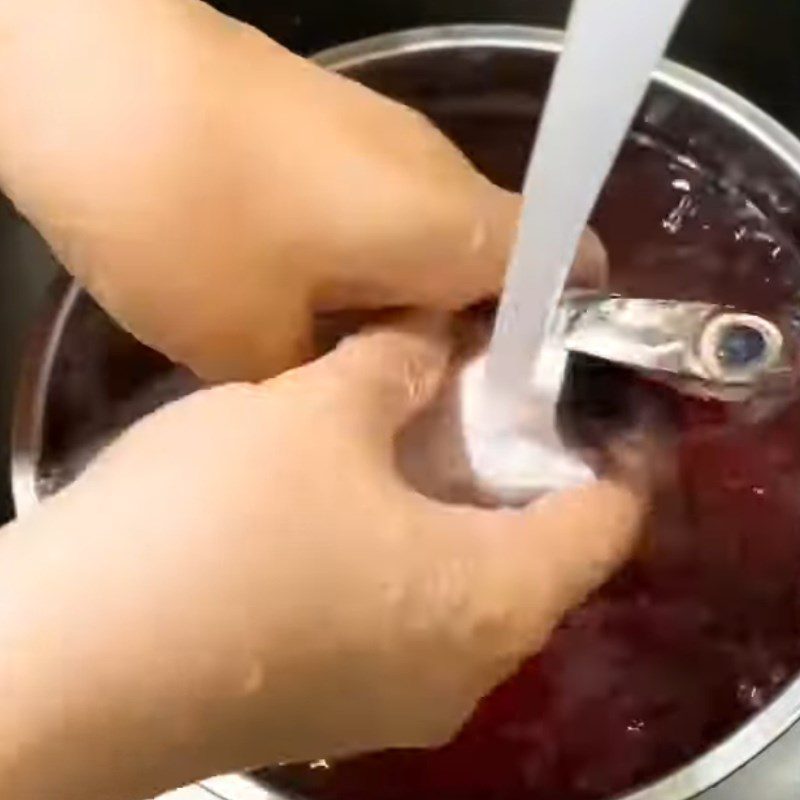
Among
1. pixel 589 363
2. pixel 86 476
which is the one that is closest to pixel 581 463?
pixel 589 363

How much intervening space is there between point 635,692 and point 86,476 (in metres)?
0.19

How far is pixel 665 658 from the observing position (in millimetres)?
519

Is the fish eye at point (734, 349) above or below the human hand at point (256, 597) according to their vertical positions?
above

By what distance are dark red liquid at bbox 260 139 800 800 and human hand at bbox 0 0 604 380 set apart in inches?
4.5

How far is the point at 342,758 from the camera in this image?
507 mm

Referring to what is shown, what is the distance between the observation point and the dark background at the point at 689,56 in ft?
1.97

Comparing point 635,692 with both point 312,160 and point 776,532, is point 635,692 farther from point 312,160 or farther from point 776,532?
point 312,160

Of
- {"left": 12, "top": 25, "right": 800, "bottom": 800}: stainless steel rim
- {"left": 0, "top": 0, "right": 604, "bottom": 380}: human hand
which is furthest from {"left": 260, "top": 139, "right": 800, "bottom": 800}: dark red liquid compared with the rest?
{"left": 0, "top": 0, "right": 604, "bottom": 380}: human hand

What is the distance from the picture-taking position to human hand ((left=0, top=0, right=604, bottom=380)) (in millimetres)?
415

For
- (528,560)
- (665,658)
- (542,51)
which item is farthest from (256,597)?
(542,51)

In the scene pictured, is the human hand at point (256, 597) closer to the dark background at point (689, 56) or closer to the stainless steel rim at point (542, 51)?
the stainless steel rim at point (542, 51)

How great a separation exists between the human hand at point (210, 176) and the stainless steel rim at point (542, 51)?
5.5 inches

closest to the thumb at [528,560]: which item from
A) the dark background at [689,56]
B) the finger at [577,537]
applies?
the finger at [577,537]

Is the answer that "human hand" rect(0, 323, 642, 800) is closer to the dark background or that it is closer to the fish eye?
the fish eye
